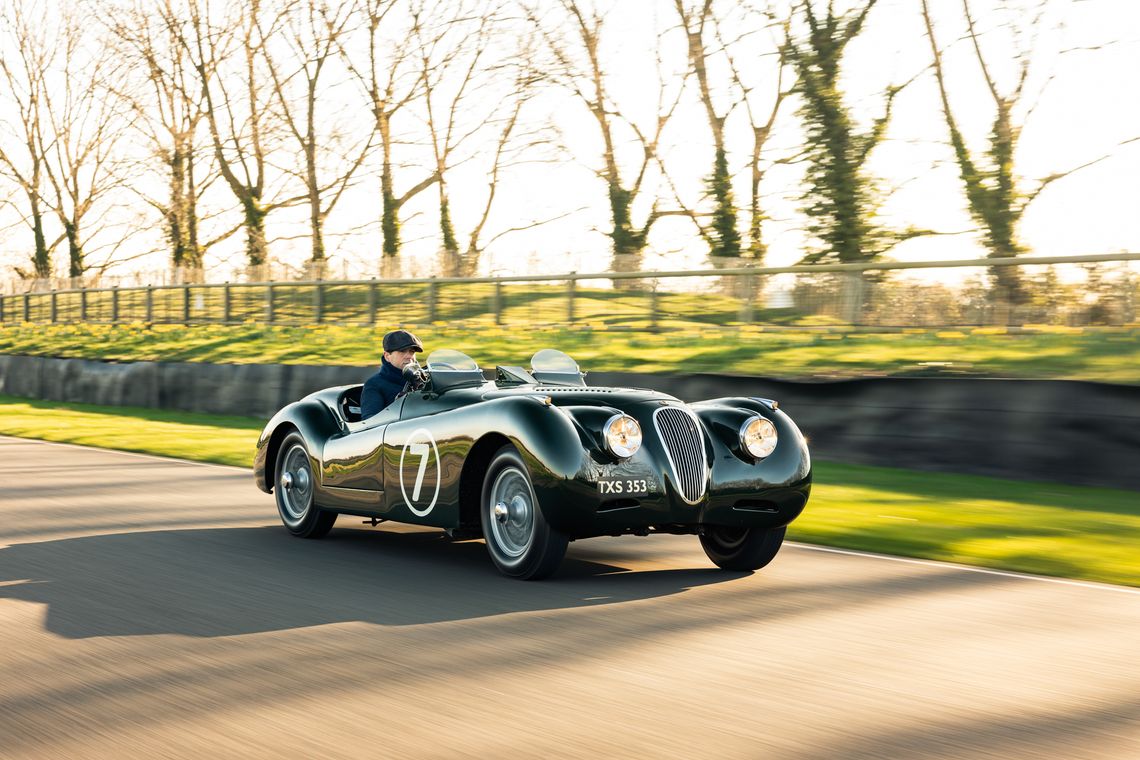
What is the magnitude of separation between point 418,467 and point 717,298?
46.1 ft

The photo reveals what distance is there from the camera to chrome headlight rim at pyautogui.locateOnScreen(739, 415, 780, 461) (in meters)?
7.51

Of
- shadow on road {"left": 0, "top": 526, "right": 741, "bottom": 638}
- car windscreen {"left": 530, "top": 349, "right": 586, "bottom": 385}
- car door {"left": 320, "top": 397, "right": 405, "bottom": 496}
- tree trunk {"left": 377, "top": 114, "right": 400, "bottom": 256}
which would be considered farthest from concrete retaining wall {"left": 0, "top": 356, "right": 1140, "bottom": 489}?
tree trunk {"left": 377, "top": 114, "right": 400, "bottom": 256}

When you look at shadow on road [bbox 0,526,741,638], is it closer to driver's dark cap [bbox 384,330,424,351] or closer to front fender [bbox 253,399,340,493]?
front fender [bbox 253,399,340,493]

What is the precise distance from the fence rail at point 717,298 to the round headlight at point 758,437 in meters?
9.59

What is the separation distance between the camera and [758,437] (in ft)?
24.8

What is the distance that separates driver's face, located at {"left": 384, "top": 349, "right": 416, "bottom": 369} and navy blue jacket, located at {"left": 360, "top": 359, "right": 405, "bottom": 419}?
0.04 metres

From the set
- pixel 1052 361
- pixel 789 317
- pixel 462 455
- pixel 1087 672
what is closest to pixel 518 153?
pixel 789 317

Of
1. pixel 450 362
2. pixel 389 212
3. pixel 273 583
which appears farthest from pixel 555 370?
pixel 389 212

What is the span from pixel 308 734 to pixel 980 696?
2366 mm

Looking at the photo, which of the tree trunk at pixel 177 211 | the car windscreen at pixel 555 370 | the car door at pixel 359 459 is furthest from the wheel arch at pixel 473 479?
the tree trunk at pixel 177 211

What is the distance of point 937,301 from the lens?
17.9 metres

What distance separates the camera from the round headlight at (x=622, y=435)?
7191 millimetres

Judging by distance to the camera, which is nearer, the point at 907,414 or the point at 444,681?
the point at 444,681

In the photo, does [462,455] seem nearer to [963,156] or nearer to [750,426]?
[750,426]
